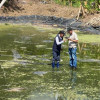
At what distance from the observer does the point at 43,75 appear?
1455 centimetres

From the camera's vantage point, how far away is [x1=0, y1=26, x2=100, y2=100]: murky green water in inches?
461

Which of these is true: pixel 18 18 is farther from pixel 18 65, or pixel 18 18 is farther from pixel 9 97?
pixel 9 97

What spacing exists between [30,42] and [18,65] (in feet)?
28.7

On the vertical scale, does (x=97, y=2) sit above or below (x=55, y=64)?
above

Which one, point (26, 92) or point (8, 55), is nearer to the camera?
point (26, 92)

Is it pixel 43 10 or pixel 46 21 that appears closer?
pixel 46 21

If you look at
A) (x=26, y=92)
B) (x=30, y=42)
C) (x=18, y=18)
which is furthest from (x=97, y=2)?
(x=26, y=92)

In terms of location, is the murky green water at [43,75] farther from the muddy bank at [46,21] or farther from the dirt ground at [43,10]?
the dirt ground at [43,10]

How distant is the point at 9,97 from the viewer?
1121 cm

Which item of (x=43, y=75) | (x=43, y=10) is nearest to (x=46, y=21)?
(x=43, y=10)

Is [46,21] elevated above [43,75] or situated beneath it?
elevated above

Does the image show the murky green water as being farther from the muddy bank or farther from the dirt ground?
the dirt ground

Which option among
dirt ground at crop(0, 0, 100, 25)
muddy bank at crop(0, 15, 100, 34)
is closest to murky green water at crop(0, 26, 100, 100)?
muddy bank at crop(0, 15, 100, 34)

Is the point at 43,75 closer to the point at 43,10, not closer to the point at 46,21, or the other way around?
the point at 46,21
